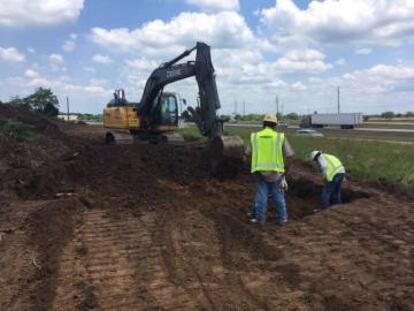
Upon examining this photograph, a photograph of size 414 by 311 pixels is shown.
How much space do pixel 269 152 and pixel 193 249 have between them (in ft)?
8.36

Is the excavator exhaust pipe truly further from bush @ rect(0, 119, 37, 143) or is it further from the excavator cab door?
bush @ rect(0, 119, 37, 143)

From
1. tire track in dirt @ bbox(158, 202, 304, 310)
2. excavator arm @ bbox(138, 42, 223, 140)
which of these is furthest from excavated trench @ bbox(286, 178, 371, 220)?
excavator arm @ bbox(138, 42, 223, 140)

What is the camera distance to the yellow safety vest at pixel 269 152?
8758 mm

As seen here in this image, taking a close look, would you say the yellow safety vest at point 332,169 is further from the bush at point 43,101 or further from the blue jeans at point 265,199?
the bush at point 43,101

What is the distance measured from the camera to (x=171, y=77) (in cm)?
1817

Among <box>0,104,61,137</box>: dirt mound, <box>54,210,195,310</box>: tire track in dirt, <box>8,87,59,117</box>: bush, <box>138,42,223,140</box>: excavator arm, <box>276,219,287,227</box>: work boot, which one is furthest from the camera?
<box>8,87,59,117</box>: bush

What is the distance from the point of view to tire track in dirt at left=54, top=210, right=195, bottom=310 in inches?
202

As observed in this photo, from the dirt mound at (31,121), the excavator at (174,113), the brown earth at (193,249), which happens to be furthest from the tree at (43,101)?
Answer: the brown earth at (193,249)

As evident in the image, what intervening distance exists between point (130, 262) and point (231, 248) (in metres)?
1.53

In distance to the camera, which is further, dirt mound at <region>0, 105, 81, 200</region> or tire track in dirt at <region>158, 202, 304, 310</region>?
dirt mound at <region>0, 105, 81, 200</region>

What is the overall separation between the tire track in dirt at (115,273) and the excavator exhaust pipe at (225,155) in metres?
5.18

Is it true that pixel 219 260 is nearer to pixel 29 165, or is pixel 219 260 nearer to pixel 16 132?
pixel 29 165

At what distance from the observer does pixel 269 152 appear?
28.9 feet

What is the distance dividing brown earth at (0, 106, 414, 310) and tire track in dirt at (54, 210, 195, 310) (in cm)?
1
